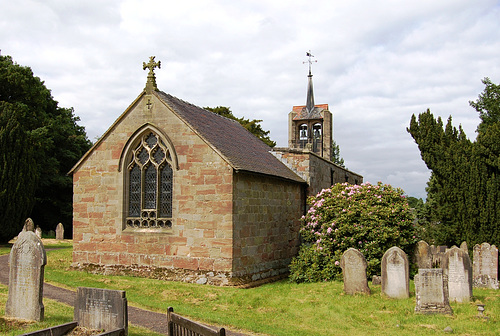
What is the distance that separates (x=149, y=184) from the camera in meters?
16.1

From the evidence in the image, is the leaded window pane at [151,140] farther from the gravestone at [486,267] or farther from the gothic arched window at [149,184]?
the gravestone at [486,267]

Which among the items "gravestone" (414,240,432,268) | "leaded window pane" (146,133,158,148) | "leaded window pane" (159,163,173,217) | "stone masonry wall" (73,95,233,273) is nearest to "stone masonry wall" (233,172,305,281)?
"stone masonry wall" (73,95,233,273)

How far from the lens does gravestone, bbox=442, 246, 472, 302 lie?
39.3 feet

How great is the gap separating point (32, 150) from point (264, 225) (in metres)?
17.2

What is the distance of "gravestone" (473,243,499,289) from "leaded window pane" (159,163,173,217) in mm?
10518

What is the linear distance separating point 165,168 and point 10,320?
7714 mm

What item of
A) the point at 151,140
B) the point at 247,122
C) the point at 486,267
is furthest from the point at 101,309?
the point at 247,122

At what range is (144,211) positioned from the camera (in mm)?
15945

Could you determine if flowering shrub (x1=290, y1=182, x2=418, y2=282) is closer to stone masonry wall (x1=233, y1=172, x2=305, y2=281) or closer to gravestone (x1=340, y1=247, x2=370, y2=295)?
stone masonry wall (x1=233, y1=172, x2=305, y2=281)

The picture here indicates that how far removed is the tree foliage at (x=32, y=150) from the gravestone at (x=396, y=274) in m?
21.1

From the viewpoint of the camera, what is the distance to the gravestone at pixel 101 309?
8.27m

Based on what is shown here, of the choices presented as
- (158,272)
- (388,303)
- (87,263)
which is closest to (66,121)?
(87,263)

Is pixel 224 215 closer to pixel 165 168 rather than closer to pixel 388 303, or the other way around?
pixel 165 168

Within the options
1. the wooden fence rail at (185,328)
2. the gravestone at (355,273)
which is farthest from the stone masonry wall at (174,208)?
the wooden fence rail at (185,328)
